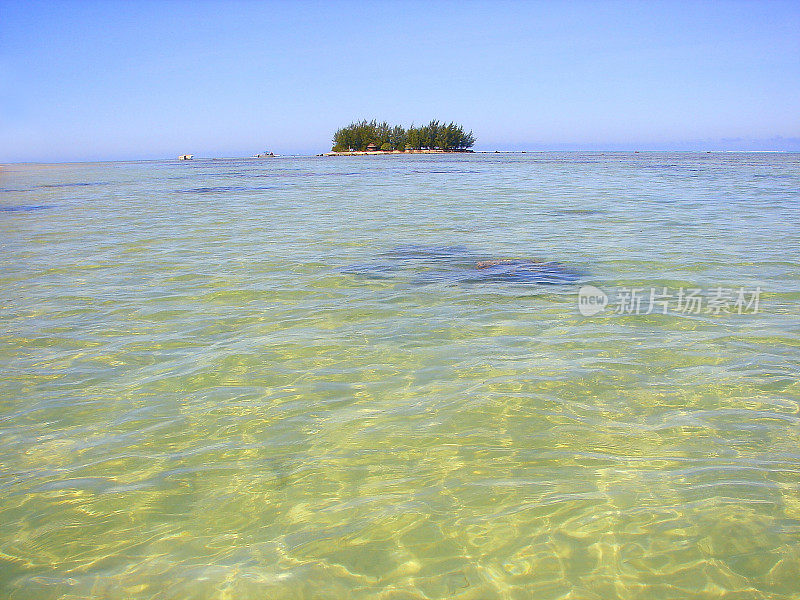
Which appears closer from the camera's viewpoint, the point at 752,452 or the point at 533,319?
the point at 752,452

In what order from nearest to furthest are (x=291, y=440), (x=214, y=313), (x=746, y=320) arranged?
(x=291, y=440) → (x=746, y=320) → (x=214, y=313)

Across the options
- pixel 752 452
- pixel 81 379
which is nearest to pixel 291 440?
pixel 81 379

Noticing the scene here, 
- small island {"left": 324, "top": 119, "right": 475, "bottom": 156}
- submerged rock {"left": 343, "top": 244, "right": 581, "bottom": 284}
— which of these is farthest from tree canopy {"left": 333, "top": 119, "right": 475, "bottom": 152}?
submerged rock {"left": 343, "top": 244, "right": 581, "bottom": 284}

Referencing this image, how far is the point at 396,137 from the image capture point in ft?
412

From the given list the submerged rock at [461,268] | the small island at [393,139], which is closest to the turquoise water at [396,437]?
the submerged rock at [461,268]

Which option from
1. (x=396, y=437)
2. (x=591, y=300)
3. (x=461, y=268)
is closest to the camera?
(x=396, y=437)

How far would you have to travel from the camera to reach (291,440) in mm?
3533

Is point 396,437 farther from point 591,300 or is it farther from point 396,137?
point 396,137

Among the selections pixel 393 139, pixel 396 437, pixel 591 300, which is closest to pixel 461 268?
pixel 591 300

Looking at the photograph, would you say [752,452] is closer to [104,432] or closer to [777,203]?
[104,432]

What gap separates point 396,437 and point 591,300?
387 cm

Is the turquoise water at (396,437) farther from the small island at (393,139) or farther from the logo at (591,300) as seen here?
the small island at (393,139)

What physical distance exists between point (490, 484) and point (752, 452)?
1.63 m

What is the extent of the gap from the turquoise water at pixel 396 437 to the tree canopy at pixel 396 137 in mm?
120063
